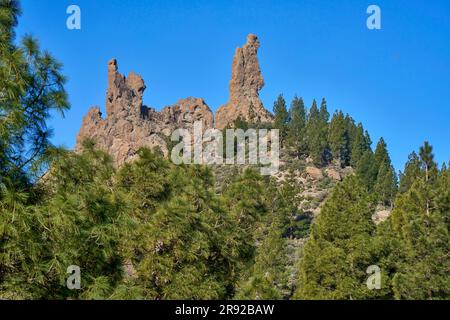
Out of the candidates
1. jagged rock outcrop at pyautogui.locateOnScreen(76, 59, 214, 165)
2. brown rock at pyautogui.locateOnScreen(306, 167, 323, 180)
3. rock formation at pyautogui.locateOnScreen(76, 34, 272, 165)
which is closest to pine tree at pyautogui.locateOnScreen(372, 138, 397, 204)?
brown rock at pyautogui.locateOnScreen(306, 167, 323, 180)

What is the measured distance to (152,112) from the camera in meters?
128

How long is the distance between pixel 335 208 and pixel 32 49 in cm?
1897

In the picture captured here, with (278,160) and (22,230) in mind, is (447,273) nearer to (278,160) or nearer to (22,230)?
(22,230)

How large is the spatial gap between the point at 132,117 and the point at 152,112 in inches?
263

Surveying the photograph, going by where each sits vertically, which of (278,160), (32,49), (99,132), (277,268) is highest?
(99,132)

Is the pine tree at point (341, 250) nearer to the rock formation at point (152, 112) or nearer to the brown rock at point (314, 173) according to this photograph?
the brown rock at point (314, 173)

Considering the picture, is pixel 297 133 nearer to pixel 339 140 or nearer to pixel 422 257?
pixel 339 140

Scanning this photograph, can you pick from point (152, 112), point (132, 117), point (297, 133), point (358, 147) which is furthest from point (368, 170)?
point (152, 112)

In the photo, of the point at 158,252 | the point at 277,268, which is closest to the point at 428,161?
the point at 277,268

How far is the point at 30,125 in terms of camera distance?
6.64 meters

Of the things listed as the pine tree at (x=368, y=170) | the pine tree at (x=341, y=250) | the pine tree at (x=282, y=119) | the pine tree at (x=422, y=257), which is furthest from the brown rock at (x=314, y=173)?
the pine tree at (x=341, y=250)

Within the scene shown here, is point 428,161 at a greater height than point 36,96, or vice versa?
point 428,161

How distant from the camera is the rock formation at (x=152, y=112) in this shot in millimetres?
114250

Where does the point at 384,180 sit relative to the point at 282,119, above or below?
below
